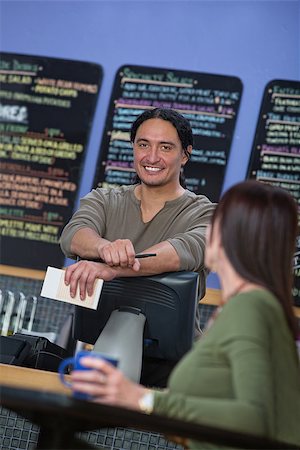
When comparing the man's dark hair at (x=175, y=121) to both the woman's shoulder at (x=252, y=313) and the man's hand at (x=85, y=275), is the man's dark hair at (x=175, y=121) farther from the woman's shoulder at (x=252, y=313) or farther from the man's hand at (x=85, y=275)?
the woman's shoulder at (x=252, y=313)

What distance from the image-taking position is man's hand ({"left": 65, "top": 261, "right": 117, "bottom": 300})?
2111 millimetres

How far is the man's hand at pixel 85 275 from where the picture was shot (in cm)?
211

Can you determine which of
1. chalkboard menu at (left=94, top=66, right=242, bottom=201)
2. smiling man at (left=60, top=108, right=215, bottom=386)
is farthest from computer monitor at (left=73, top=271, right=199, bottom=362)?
chalkboard menu at (left=94, top=66, right=242, bottom=201)

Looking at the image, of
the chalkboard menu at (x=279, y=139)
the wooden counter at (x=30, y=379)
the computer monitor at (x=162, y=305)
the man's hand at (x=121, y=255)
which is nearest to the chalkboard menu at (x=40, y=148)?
the chalkboard menu at (x=279, y=139)

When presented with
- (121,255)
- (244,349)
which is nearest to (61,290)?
(121,255)

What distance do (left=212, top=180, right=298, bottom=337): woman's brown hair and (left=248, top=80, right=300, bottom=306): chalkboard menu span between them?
9.18ft

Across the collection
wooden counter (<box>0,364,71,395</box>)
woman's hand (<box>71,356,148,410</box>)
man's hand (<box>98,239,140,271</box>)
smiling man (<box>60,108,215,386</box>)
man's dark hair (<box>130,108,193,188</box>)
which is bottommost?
wooden counter (<box>0,364,71,395</box>)

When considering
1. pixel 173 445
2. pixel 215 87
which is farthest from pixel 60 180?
pixel 173 445

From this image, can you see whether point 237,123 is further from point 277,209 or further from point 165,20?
point 277,209

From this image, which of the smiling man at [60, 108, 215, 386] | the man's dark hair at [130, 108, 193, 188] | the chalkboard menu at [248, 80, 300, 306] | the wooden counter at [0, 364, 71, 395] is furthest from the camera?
the chalkboard menu at [248, 80, 300, 306]

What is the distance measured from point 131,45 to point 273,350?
11.0ft

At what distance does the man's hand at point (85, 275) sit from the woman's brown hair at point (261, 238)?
0.64 m

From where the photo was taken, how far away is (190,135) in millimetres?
2693

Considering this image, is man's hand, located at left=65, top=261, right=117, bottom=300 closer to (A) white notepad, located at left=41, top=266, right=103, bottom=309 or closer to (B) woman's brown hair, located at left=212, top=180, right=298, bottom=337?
(A) white notepad, located at left=41, top=266, right=103, bottom=309
